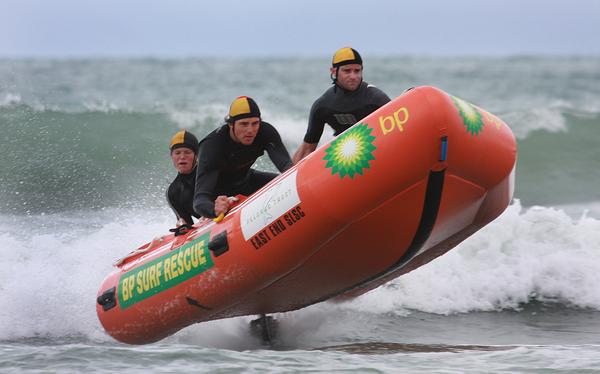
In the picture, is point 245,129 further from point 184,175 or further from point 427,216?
point 427,216

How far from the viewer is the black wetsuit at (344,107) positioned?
21.9 ft

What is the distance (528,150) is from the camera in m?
14.8

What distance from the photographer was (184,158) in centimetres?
694

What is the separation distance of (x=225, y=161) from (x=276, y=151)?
343 millimetres

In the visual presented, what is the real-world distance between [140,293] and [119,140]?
28.1 feet

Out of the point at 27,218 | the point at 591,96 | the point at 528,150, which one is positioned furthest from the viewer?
the point at 591,96

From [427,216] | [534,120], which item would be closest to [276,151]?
[427,216]

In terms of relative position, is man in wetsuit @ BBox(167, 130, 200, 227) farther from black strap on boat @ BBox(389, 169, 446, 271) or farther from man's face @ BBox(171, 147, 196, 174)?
black strap on boat @ BBox(389, 169, 446, 271)

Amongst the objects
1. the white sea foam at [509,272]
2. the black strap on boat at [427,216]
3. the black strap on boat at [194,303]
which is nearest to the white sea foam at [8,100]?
the white sea foam at [509,272]

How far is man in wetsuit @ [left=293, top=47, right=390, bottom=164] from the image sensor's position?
6664 mm

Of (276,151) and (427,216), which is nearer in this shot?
(427,216)

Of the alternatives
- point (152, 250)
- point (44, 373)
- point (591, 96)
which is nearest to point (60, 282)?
point (152, 250)

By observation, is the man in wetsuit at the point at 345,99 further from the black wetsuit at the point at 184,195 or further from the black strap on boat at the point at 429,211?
the black strap on boat at the point at 429,211

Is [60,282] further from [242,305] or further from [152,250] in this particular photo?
[242,305]
